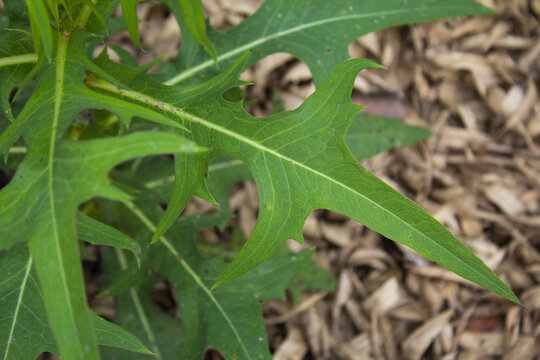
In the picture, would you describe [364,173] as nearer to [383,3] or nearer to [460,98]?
[383,3]

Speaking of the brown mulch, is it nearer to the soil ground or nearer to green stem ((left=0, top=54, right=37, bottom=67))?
the soil ground

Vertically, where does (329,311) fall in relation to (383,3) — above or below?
below

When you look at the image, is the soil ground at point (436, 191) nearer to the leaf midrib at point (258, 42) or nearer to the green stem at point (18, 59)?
the leaf midrib at point (258, 42)

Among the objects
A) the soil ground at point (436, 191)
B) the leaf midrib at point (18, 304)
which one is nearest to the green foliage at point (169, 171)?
the leaf midrib at point (18, 304)

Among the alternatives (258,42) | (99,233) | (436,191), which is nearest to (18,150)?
(99,233)

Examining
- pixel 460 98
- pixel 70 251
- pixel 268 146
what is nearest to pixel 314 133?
pixel 268 146

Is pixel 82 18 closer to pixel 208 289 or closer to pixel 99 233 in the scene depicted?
pixel 99 233
